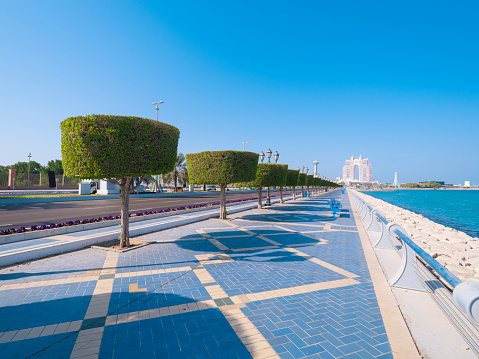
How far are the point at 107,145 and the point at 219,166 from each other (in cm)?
723

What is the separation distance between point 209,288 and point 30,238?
7.82 m

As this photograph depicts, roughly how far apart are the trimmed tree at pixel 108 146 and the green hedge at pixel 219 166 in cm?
610

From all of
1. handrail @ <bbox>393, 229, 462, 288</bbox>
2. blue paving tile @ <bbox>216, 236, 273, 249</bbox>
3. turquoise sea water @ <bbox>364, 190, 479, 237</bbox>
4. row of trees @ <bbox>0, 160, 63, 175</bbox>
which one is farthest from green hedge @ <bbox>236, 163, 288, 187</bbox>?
row of trees @ <bbox>0, 160, 63, 175</bbox>

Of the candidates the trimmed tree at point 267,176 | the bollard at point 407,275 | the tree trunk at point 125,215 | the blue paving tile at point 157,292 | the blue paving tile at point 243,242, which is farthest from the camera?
the trimmed tree at point 267,176

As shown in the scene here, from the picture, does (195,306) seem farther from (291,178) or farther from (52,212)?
(291,178)

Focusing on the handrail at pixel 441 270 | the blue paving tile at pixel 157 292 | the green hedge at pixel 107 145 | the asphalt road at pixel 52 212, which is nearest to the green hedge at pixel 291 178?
the asphalt road at pixel 52 212

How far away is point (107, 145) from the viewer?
7.04 metres

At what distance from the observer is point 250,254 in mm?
7578

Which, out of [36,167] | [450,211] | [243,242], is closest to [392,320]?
[243,242]

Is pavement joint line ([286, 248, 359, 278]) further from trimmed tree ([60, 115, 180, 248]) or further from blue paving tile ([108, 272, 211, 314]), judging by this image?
trimmed tree ([60, 115, 180, 248])

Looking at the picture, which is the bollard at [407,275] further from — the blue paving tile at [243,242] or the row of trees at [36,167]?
the row of trees at [36,167]

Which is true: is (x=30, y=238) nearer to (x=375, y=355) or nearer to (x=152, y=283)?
(x=152, y=283)

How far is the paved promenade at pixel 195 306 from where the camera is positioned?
325cm

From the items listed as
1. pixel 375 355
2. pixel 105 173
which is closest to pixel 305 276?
pixel 375 355
